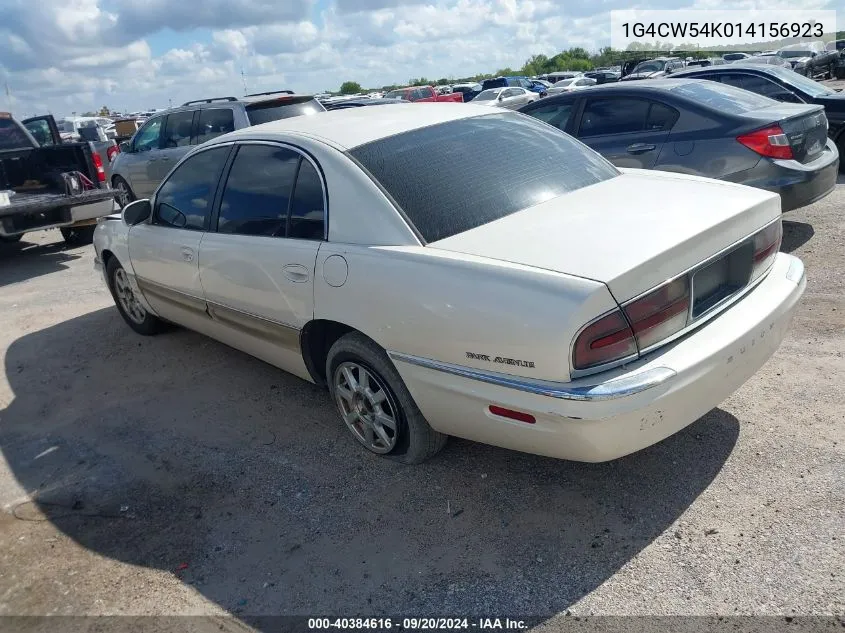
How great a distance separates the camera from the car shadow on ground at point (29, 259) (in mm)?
8570

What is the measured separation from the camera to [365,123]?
→ 3.77 metres

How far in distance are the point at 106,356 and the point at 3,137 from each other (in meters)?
6.13

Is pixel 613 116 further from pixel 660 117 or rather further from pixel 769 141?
pixel 769 141

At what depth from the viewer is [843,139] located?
855 cm

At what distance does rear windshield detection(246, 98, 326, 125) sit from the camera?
8.72 m

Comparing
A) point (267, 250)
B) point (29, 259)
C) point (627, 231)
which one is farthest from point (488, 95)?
point (627, 231)

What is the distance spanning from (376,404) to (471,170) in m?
1.26

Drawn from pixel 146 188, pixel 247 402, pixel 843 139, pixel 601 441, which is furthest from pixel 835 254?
pixel 146 188

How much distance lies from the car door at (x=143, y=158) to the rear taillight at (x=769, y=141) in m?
8.58

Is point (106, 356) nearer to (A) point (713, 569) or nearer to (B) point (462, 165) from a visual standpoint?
(B) point (462, 165)

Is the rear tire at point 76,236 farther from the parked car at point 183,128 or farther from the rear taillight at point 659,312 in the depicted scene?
the rear taillight at point 659,312

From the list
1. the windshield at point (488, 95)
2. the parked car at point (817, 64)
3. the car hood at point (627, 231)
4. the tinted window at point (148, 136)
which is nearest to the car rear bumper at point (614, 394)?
the car hood at point (627, 231)

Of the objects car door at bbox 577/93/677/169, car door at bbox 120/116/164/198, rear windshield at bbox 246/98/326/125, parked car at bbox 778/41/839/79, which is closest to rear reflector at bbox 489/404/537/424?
car door at bbox 577/93/677/169

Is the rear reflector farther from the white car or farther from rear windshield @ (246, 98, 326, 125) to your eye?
rear windshield @ (246, 98, 326, 125)
